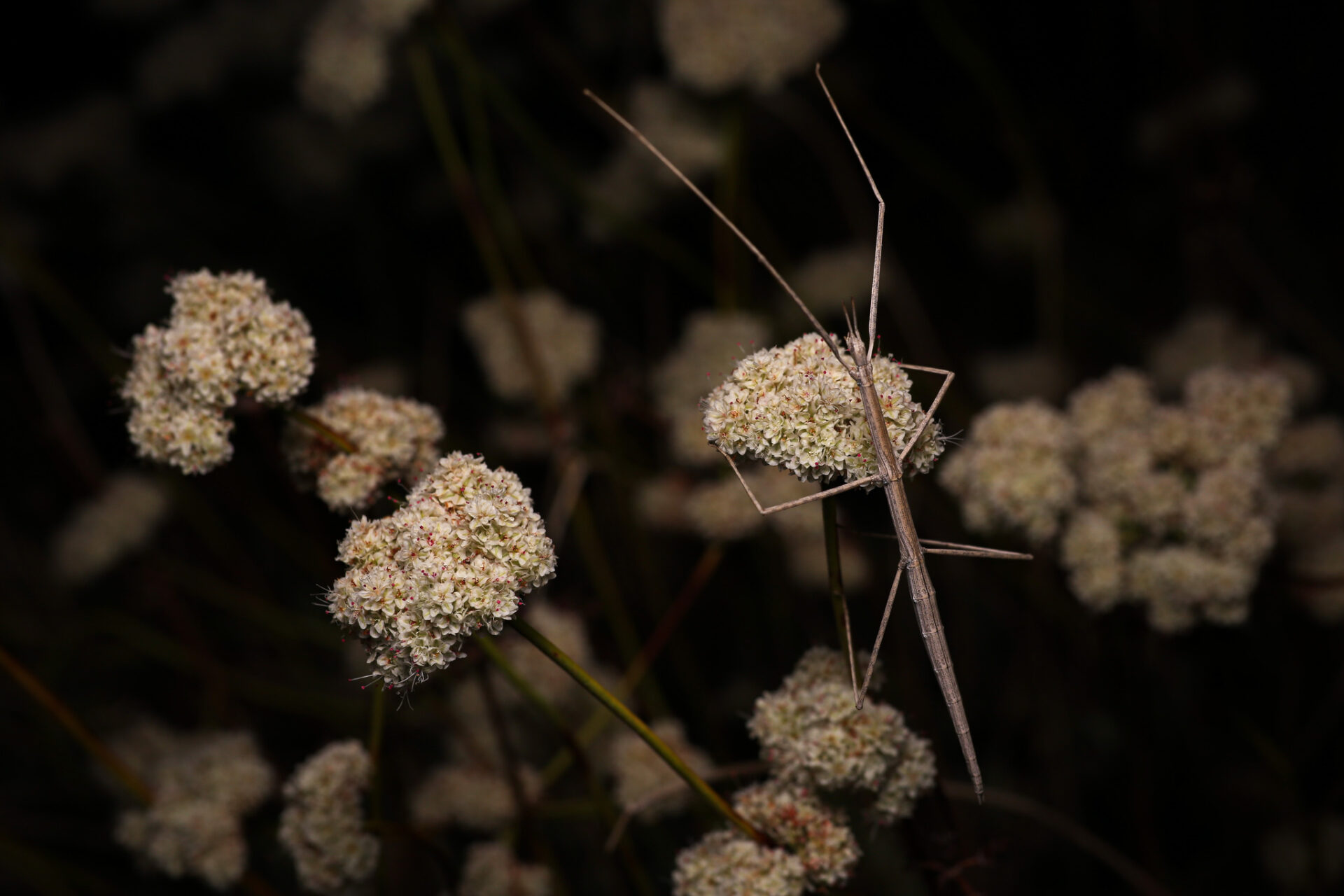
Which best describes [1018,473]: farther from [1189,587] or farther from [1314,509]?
[1314,509]

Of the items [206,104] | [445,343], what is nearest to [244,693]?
[445,343]

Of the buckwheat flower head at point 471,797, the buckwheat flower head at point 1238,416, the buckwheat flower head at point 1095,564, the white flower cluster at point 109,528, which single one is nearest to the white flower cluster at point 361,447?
the buckwheat flower head at point 471,797

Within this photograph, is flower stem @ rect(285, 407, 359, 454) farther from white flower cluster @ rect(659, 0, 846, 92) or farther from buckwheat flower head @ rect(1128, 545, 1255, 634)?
white flower cluster @ rect(659, 0, 846, 92)

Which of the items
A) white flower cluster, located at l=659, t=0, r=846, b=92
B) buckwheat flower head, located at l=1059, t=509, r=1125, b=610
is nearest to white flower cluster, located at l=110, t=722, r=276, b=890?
buckwheat flower head, located at l=1059, t=509, r=1125, b=610

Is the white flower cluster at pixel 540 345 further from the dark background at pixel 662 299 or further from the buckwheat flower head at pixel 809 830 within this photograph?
the buckwheat flower head at pixel 809 830

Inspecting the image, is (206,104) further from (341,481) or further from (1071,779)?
(1071,779)
